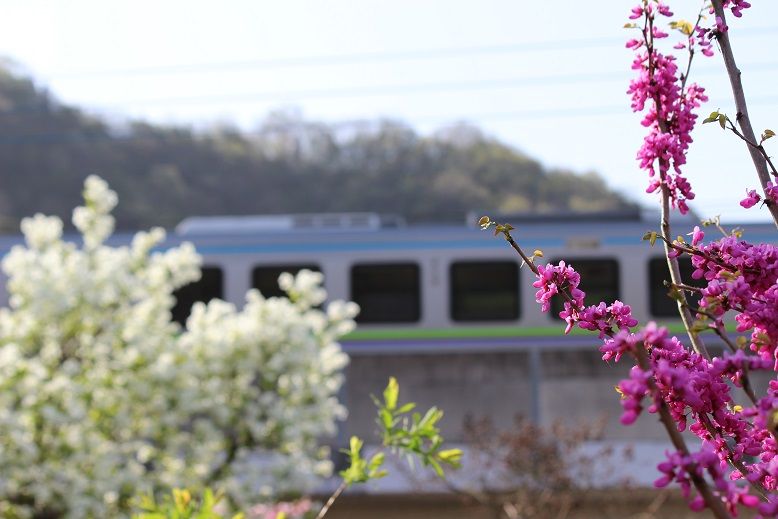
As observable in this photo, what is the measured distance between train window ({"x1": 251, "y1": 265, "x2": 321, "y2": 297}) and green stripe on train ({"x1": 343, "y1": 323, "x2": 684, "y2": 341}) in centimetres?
99

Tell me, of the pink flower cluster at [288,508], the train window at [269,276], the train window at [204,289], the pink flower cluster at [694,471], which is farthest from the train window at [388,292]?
the pink flower cluster at [694,471]

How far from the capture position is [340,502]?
1176 centimetres

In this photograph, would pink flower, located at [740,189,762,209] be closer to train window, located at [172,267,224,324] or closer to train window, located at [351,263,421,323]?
train window, located at [351,263,421,323]

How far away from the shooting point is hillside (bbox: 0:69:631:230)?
195ft

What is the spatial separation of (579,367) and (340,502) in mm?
3124

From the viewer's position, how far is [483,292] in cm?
1199

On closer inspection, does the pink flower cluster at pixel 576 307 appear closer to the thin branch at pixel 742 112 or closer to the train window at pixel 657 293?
the thin branch at pixel 742 112

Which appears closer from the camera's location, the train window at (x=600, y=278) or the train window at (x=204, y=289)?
the train window at (x=600, y=278)

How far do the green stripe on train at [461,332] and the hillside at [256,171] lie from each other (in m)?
46.4

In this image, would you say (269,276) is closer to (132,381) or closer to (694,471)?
(132,381)

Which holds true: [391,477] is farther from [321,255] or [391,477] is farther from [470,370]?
[321,255]

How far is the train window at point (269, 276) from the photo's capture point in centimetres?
1224

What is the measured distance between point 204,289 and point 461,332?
3121mm

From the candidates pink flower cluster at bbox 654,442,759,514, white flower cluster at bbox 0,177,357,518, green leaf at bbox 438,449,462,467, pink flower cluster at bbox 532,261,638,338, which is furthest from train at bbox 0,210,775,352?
pink flower cluster at bbox 654,442,759,514
